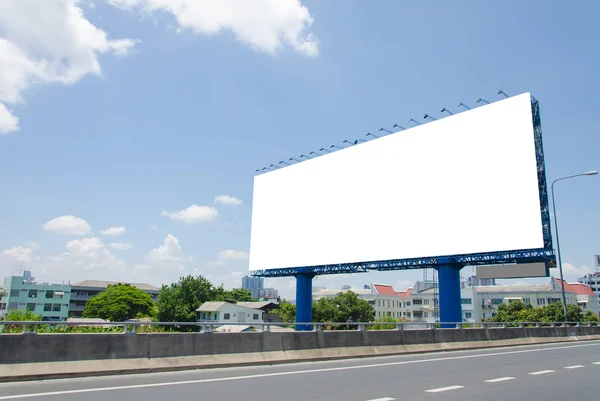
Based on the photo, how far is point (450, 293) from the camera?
43.7 metres

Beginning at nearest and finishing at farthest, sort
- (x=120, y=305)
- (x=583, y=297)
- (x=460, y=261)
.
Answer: (x=460, y=261), (x=120, y=305), (x=583, y=297)

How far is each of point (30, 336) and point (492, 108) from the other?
135ft

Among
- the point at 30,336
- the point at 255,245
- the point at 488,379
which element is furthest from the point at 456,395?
the point at 255,245

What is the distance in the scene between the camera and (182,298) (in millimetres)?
93438

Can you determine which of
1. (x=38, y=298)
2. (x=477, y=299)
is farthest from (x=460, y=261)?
(x=38, y=298)

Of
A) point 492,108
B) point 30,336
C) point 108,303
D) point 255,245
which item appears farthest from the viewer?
point 108,303

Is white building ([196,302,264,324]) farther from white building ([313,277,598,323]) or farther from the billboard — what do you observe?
the billboard

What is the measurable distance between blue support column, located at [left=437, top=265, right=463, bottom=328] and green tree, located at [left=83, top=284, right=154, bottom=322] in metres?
87.4

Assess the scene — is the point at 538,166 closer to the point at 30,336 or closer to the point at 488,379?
the point at 488,379

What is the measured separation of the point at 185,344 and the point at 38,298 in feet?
414

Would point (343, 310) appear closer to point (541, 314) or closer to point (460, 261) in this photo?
point (541, 314)

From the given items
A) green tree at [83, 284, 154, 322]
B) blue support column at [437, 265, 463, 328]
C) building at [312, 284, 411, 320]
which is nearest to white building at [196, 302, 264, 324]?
green tree at [83, 284, 154, 322]

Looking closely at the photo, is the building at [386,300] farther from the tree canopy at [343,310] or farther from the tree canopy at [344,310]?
the tree canopy at [344,310]

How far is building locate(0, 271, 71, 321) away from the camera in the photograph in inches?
4675
